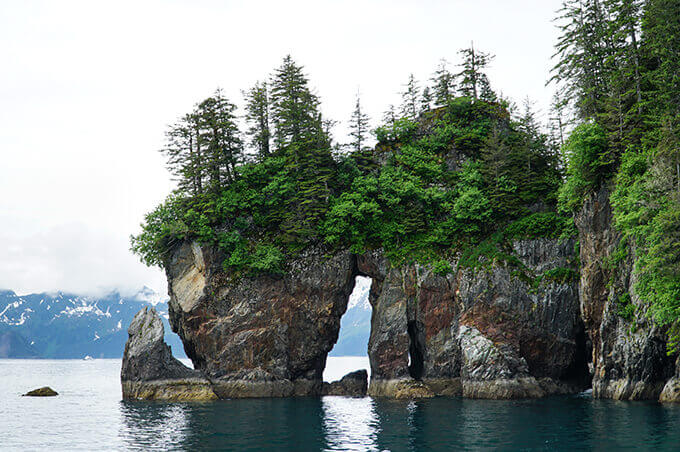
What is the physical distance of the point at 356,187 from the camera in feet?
182

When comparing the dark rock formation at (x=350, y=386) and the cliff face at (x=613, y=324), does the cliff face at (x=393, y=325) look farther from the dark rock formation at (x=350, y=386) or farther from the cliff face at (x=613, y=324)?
the cliff face at (x=613, y=324)

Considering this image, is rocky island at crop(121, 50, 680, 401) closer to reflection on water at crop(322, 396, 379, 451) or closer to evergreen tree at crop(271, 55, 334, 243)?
evergreen tree at crop(271, 55, 334, 243)

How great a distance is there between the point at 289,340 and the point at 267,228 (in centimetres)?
1241

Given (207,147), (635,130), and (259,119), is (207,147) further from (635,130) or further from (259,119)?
(635,130)

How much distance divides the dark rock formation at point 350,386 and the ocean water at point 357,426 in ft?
26.9

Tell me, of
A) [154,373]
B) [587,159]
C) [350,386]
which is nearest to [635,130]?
[587,159]

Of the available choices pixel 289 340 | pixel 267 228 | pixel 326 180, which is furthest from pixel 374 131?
pixel 289 340

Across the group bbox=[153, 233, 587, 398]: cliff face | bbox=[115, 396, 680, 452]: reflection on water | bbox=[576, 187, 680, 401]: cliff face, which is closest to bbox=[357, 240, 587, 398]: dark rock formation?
bbox=[153, 233, 587, 398]: cliff face

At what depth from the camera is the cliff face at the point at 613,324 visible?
123ft

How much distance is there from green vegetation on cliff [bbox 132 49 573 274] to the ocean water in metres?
15.8

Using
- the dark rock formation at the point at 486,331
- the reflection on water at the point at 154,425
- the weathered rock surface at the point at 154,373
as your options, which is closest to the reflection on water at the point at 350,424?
the dark rock formation at the point at 486,331

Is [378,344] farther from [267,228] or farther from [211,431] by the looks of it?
[211,431]

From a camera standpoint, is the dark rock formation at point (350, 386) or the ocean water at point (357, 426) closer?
the ocean water at point (357, 426)

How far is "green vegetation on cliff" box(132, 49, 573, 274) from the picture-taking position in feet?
Answer: 171
